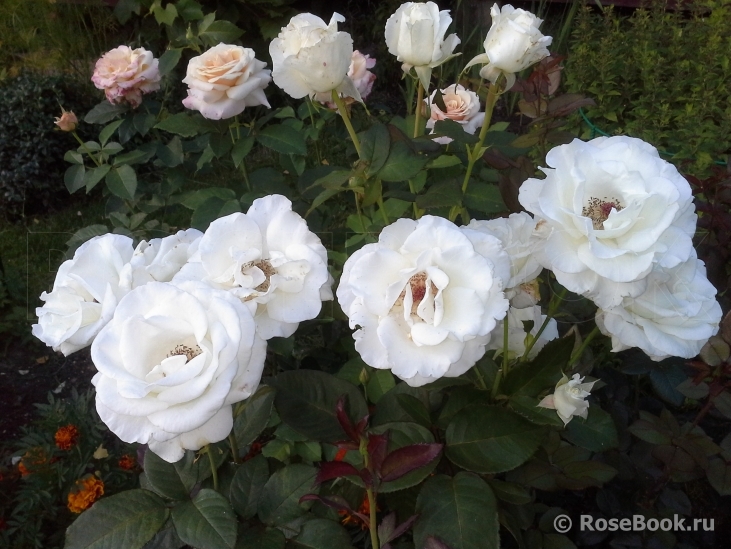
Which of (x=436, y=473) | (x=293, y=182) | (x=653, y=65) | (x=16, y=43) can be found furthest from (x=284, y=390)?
(x=16, y=43)

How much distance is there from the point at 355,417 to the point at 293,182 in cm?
96

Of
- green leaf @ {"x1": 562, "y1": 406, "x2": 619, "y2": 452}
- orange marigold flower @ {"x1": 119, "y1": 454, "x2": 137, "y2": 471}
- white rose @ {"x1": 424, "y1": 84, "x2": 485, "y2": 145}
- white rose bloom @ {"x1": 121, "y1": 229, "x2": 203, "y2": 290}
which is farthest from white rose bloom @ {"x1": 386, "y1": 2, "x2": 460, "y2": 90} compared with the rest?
orange marigold flower @ {"x1": 119, "y1": 454, "x2": 137, "y2": 471}

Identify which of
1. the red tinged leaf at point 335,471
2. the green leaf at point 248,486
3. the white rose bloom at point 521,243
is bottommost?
the green leaf at point 248,486

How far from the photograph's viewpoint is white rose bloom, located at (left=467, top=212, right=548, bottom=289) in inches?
25.4

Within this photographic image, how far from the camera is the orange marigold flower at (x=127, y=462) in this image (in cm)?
137

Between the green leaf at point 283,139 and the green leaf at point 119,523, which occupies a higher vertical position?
the green leaf at point 283,139

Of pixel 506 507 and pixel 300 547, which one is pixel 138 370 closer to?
pixel 300 547

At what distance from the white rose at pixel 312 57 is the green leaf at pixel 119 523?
1.96 ft

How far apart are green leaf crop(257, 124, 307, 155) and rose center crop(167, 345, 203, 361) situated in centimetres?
72

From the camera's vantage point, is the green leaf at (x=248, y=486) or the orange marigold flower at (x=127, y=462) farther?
the orange marigold flower at (x=127, y=462)

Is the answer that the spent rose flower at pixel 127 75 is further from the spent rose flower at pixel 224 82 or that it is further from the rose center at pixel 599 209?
the rose center at pixel 599 209

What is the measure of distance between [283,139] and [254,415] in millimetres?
703

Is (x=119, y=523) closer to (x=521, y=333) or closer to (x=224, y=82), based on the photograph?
(x=521, y=333)

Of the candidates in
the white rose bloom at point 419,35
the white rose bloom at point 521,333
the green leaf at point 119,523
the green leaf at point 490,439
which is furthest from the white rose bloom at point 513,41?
the green leaf at point 119,523
